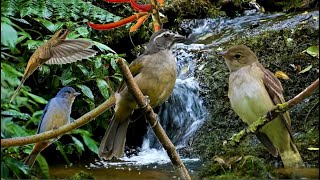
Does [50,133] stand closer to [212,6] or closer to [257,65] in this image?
[257,65]

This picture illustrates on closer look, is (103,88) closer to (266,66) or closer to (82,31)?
(82,31)

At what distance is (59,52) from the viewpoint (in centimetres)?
272

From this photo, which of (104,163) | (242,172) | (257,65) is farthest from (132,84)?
(104,163)

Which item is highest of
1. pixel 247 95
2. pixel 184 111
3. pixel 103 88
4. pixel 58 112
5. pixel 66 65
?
pixel 247 95

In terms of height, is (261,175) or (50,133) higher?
(50,133)

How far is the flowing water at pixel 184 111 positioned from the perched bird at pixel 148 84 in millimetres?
693

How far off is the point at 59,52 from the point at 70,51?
0.19 ft

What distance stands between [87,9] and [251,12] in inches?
98.6

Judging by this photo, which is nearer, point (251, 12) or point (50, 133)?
point (50, 133)

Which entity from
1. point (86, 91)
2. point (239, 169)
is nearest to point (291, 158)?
point (239, 169)

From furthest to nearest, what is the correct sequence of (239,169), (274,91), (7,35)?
1. (274,91)
2. (239,169)
3. (7,35)

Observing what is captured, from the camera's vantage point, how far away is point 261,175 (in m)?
2.10

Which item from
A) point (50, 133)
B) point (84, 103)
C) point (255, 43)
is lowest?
point (84, 103)

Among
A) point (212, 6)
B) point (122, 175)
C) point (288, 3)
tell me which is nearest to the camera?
point (122, 175)
